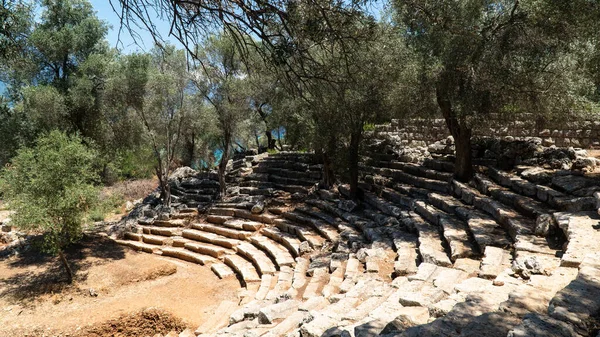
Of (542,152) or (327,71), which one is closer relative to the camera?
(327,71)

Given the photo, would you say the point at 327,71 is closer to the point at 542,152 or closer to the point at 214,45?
the point at 542,152

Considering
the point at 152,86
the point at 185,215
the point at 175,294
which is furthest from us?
the point at 185,215

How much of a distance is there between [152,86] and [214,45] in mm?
3767

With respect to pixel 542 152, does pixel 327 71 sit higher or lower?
higher

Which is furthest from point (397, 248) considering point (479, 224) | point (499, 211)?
point (499, 211)

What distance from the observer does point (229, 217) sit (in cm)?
1492

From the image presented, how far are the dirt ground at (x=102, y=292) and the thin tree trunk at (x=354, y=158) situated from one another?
4.61m

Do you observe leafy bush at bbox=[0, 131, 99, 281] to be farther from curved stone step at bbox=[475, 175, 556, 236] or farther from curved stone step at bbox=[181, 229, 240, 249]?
curved stone step at bbox=[475, 175, 556, 236]

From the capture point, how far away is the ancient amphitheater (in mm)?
3566

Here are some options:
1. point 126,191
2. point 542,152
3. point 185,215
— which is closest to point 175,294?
point 185,215

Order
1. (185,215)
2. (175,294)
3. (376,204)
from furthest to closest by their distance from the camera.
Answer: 1. (185,215)
2. (376,204)
3. (175,294)

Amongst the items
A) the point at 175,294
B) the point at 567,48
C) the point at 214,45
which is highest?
the point at 214,45

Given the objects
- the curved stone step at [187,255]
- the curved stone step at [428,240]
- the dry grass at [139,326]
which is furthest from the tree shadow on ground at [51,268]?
the curved stone step at [428,240]

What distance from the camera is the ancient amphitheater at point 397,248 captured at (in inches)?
140
